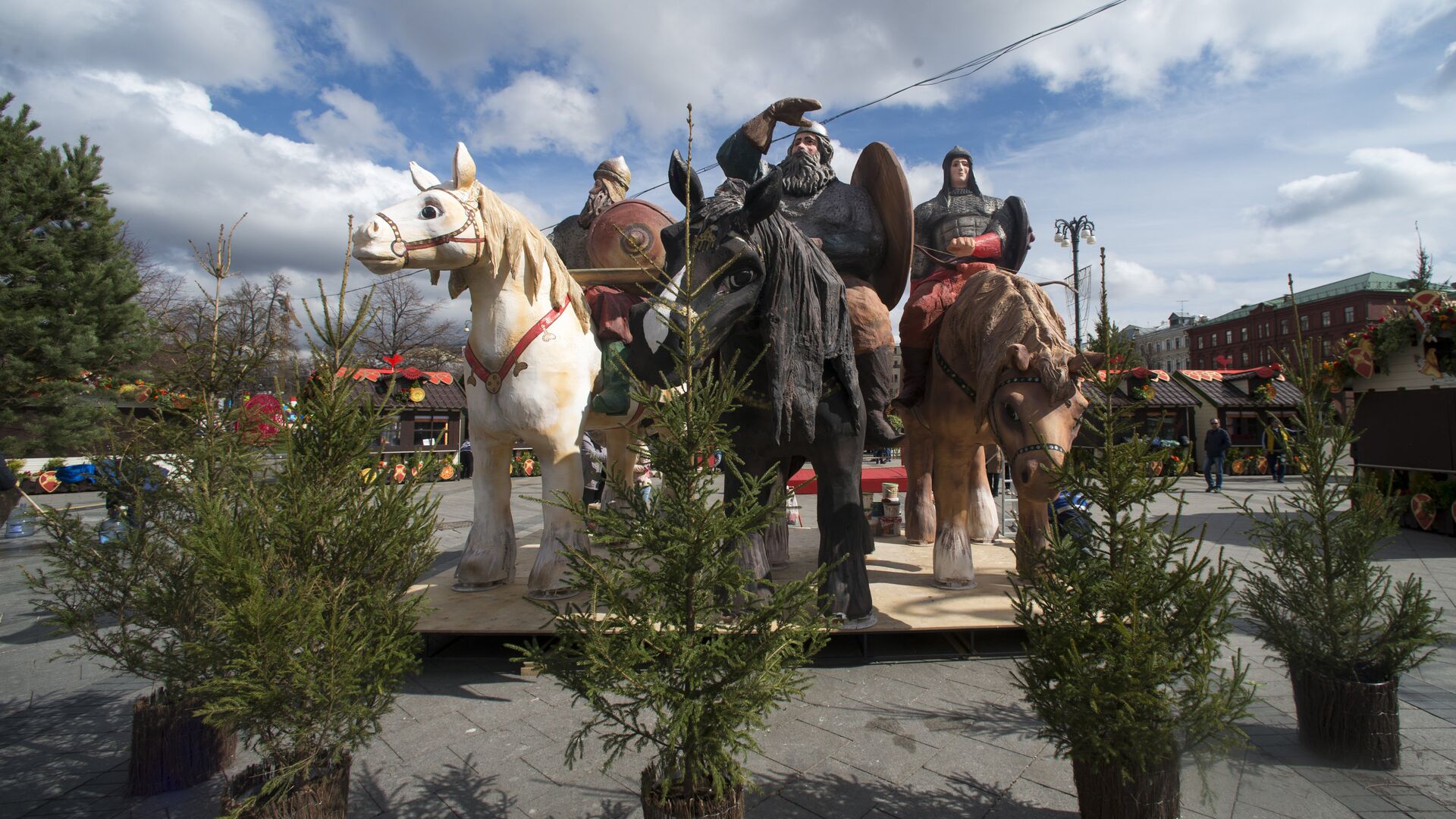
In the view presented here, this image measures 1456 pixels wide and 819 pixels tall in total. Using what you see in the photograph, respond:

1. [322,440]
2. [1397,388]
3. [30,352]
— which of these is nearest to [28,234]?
[30,352]

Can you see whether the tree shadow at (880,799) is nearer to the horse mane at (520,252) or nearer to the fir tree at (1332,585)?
the fir tree at (1332,585)

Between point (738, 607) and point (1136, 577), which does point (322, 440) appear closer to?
point (738, 607)

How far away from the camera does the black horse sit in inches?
112

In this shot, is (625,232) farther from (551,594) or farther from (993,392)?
(993,392)

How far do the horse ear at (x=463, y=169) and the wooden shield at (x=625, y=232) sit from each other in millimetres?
974

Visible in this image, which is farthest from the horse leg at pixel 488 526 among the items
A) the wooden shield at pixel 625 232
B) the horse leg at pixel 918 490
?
the horse leg at pixel 918 490

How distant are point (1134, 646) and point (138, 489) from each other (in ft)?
12.3

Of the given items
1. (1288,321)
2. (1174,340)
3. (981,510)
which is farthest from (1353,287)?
(981,510)

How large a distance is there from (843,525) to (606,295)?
229cm

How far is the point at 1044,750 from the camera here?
2633mm

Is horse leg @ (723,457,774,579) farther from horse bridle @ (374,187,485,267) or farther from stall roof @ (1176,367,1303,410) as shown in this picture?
stall roof @ (1176,367,1303,410)

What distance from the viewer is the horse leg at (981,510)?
5566mm

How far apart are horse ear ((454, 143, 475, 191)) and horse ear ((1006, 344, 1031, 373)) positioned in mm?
3114

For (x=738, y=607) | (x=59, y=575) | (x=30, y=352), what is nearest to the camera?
(x=59, y=575)
